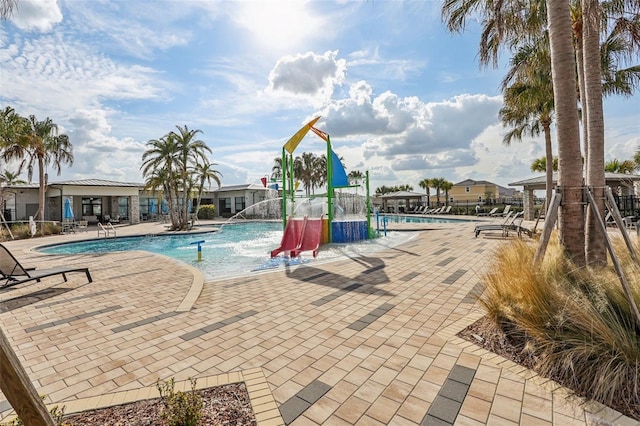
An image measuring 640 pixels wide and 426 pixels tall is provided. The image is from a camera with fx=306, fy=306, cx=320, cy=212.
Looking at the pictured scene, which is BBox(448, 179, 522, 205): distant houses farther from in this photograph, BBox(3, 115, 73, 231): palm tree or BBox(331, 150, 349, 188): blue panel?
BBox(3, 115, 73, 231): palm tree

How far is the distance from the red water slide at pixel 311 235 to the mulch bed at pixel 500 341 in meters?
7.46

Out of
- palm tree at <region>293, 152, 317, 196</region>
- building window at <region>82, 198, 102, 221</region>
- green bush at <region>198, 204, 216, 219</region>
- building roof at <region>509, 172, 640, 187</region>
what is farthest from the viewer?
palm tree at <region>293, 152, 317, 196</region>

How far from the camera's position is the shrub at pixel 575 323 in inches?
96.6

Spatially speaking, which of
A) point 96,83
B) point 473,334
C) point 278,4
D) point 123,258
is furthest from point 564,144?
point 123,258

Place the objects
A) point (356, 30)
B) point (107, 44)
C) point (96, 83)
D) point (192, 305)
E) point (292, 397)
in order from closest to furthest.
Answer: point (292, 397)
point (192, 305)
point (107, 44)
point (96, 83)
point (356, 30)

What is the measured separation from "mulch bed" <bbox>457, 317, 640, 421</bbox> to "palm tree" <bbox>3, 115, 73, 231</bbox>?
23972 millimetres

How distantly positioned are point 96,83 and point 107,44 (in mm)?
1080

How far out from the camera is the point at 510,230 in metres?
12.6

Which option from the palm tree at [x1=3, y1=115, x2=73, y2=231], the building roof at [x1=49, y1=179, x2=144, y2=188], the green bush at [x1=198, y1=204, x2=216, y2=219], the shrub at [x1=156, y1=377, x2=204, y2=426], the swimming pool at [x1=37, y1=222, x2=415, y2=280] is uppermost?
the palm tree at [x1=3, y1=115, x2=73, y2=231]

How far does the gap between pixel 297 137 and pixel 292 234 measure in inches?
155

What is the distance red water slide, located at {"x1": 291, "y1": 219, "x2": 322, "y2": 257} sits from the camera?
36.8 ft

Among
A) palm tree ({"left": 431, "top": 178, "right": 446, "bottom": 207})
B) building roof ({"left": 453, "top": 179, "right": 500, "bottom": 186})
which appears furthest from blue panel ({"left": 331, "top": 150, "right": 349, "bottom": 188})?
building roof ({"left": 453, "top": 179, "right": 500, "bottom": 186})

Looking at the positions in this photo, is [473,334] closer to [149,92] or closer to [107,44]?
[107,44]

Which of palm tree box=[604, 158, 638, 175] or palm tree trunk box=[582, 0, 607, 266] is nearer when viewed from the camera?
palm tree trunk box=[582, 0, 607, 266]
